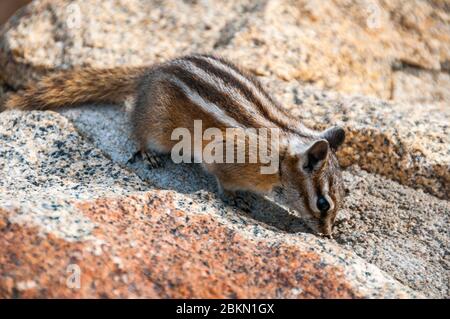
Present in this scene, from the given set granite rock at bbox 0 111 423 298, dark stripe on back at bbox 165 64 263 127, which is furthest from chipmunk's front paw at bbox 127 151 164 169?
dark stripe on back at bbox 165 64 263 127

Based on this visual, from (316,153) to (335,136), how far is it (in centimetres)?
28

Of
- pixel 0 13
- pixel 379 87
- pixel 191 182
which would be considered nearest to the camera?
pixel 191 182

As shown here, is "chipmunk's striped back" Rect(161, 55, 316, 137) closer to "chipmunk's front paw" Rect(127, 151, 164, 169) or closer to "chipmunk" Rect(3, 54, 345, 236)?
"chipmunk" Rect(3, 54, 345, 236)

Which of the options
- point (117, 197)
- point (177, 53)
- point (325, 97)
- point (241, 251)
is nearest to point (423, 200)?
point (325, 97)

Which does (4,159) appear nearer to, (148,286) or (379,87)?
(148,286)

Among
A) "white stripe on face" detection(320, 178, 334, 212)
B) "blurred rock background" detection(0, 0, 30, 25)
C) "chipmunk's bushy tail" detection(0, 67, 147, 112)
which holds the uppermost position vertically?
"chipmunk's bushy tail" detection(0, 67, 147, 112)

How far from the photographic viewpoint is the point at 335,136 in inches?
159

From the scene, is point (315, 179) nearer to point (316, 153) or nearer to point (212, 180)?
point (316, 153)

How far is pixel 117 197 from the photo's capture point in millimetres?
3439

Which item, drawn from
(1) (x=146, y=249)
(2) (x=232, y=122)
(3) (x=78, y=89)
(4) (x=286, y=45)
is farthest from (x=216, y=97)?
(4) (x=286, y=45)

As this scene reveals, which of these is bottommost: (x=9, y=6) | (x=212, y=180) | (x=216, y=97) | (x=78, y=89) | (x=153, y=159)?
(x=9, y=6)

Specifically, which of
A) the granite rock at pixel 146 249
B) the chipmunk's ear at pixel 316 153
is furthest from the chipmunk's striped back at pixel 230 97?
the granite rock at pixel 146 249

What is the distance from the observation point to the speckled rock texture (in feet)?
9.50
